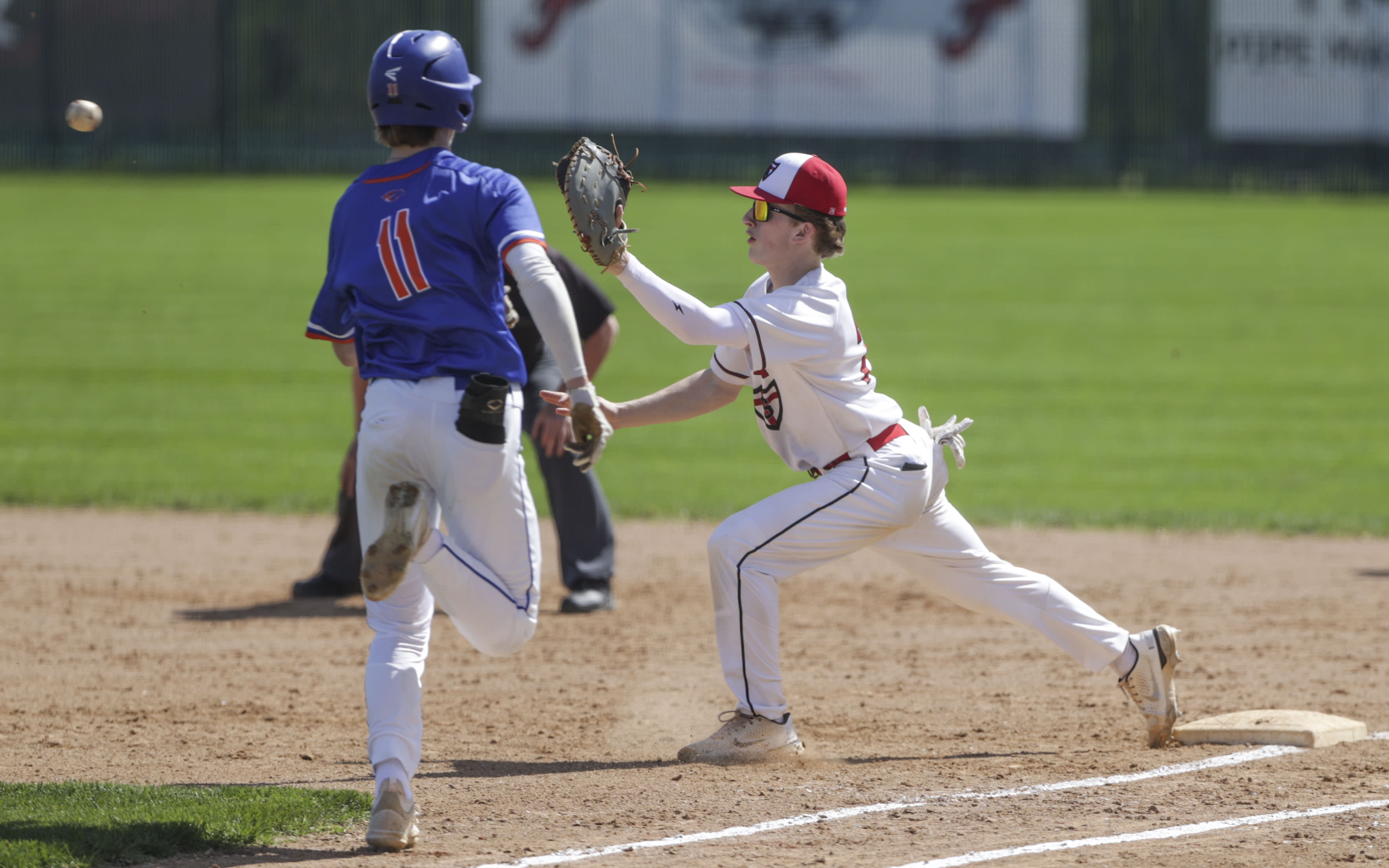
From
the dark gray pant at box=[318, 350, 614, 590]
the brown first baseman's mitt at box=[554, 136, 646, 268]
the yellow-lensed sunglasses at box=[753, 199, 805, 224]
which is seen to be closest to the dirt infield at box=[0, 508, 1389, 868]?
the dark gray pant at box=[318, 350, 614, 590]

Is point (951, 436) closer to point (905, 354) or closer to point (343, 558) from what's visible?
point (343, 558)

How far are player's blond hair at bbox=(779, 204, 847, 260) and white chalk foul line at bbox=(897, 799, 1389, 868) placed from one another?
6.04 feet

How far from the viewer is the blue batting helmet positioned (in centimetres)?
418

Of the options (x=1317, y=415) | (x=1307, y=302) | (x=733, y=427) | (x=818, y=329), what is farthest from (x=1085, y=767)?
(x=1307, y=302)

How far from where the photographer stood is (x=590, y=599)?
7824 millimetres

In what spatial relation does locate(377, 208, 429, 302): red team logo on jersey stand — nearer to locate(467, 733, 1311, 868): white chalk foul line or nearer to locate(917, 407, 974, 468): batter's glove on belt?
locate(467, 733, 1311, 868): white chalk foul line

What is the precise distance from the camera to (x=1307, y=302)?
21.6 meters

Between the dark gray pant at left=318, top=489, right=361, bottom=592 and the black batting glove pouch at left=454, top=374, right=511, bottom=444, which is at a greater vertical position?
the black batting glove pouch at left=454, top=374, right=511, bottom=444

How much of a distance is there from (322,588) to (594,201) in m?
4.06

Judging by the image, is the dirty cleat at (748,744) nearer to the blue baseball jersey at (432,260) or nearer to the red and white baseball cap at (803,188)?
the blue baseball jersey at (432,260)

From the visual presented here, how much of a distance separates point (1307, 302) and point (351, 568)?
1689 centimetres

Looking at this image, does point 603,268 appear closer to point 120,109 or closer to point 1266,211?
point 1266,211

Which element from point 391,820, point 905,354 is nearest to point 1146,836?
point 391,820

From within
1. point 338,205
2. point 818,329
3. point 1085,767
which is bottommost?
point 1085,767
